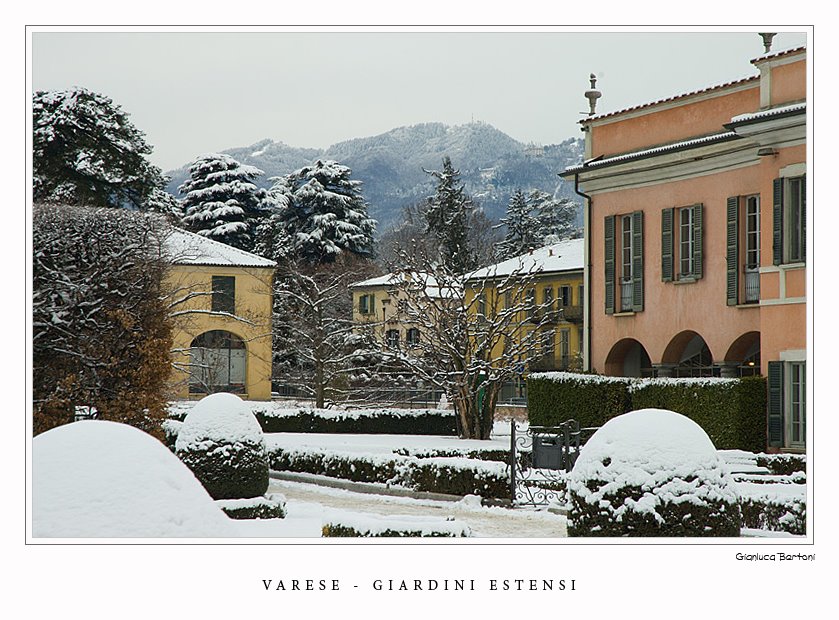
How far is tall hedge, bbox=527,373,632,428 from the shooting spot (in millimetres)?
22219

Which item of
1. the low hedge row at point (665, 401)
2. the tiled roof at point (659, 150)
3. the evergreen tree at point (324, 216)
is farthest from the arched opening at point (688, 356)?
the evergreen tree at point (324, 216)

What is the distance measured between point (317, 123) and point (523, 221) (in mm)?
19788

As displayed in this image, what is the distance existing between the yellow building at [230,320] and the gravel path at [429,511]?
1861 cm

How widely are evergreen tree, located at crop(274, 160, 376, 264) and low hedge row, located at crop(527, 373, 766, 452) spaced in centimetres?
2474

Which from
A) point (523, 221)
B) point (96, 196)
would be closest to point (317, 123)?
point (96, 196)

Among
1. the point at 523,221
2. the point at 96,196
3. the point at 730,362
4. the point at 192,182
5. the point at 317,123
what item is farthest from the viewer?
the point at 523,221

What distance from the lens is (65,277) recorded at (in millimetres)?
18047

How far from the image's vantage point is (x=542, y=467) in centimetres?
1845

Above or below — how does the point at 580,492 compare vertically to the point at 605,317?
below

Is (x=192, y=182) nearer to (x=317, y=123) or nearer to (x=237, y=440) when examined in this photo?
(x=317, y=123)

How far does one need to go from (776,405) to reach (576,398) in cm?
544

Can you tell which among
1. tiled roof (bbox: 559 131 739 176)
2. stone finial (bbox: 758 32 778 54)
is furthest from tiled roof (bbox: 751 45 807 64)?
tiled roof (bbox: 559 131 739 176)
